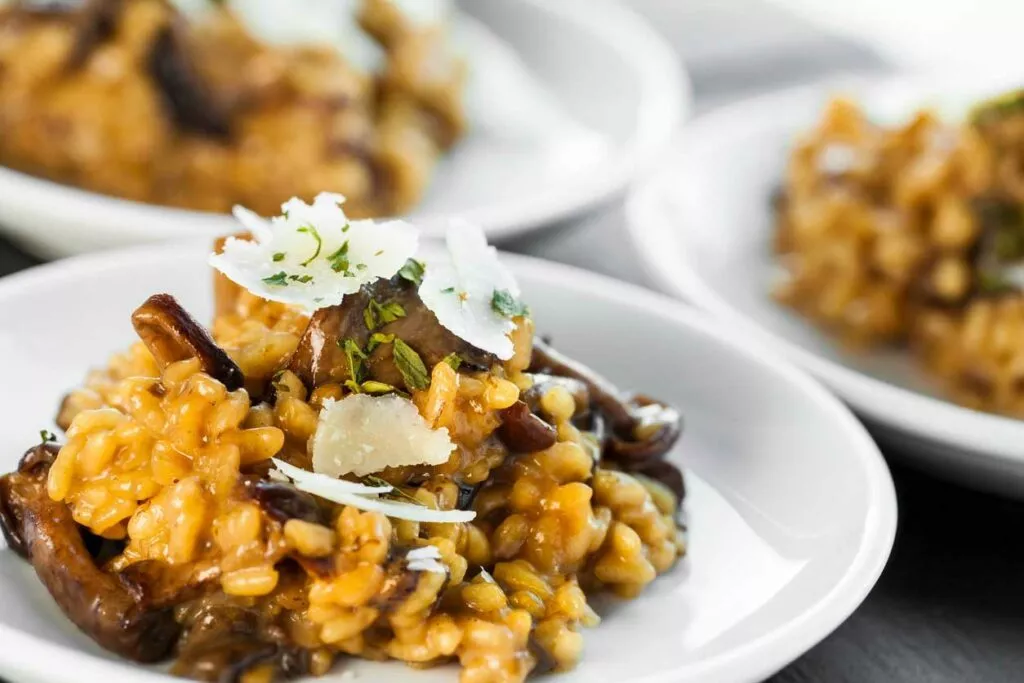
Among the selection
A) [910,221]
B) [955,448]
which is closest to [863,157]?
[910,221]

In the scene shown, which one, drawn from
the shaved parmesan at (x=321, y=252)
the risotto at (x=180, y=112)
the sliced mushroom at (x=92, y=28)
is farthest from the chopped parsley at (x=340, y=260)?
the sliced mushroom at (x=92, y=28)

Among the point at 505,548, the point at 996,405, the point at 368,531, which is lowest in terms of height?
the point at 996,405

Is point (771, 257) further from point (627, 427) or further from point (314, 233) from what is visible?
point (314, 233)

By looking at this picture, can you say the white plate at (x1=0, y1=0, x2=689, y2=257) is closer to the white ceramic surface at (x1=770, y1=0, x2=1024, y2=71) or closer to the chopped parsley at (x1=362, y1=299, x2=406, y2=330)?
the chopped parsley at (x1=362, y1=299, x2=406, y2=330)

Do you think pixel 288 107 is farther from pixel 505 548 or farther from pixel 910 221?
pixel 505 548

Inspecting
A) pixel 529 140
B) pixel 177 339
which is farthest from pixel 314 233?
pixel 529 140
